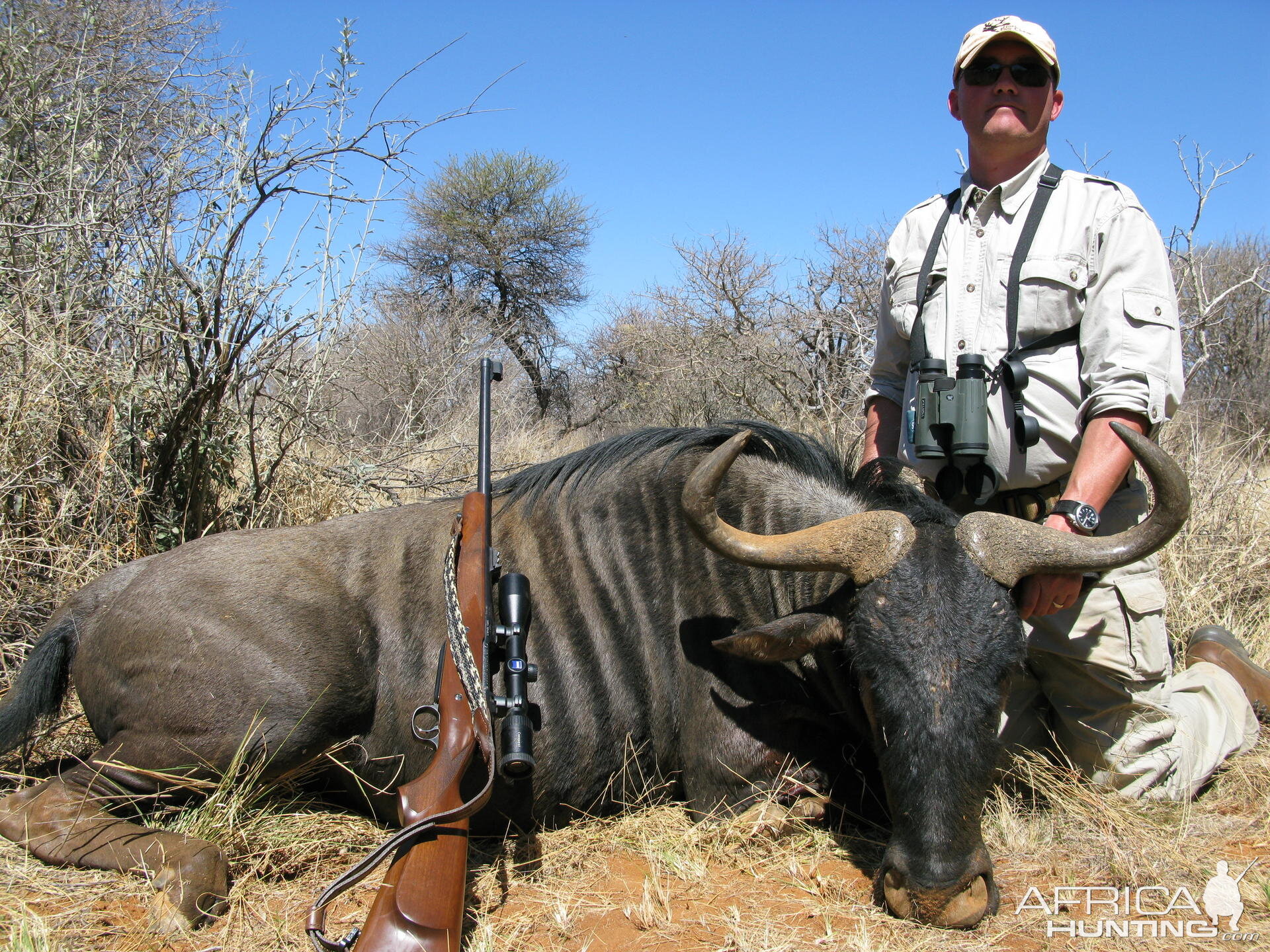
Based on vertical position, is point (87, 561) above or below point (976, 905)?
above

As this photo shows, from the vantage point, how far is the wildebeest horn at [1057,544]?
97.9 inches

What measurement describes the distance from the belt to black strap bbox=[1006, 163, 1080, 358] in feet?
1.65

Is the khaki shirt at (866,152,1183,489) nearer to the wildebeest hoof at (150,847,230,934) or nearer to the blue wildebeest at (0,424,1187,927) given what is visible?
the blue wildebeest at (0,424,1187,927)

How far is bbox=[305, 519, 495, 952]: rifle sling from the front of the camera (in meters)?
1.94

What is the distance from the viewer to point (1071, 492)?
2.80 metres

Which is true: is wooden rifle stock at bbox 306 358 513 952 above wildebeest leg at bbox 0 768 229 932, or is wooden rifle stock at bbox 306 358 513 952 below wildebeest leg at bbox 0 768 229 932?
above

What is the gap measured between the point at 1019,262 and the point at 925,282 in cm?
38

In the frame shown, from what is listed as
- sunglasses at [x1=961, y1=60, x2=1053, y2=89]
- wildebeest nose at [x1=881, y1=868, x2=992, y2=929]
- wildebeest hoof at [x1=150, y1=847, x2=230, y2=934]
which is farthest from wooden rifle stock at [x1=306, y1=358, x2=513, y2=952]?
sunglasses at [x1=961, y1=60, x2=1053, y2=89]

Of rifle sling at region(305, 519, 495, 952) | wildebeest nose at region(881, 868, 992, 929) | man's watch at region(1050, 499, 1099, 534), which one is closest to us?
rifle sling at region(305, 519, 495, 952)

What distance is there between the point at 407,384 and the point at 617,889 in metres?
9.87

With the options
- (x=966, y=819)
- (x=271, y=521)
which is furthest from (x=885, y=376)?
(x=271, y=521)

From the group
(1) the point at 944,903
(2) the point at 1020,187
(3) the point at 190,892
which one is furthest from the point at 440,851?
(2) the point at 1020,187

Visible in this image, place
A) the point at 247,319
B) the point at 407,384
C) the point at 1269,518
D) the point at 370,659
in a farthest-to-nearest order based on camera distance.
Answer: the point at 407,384, the point at 1269,518, the point at 247,319, the point at 370,659

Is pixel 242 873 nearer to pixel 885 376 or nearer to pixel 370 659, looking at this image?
pixel 370 659
